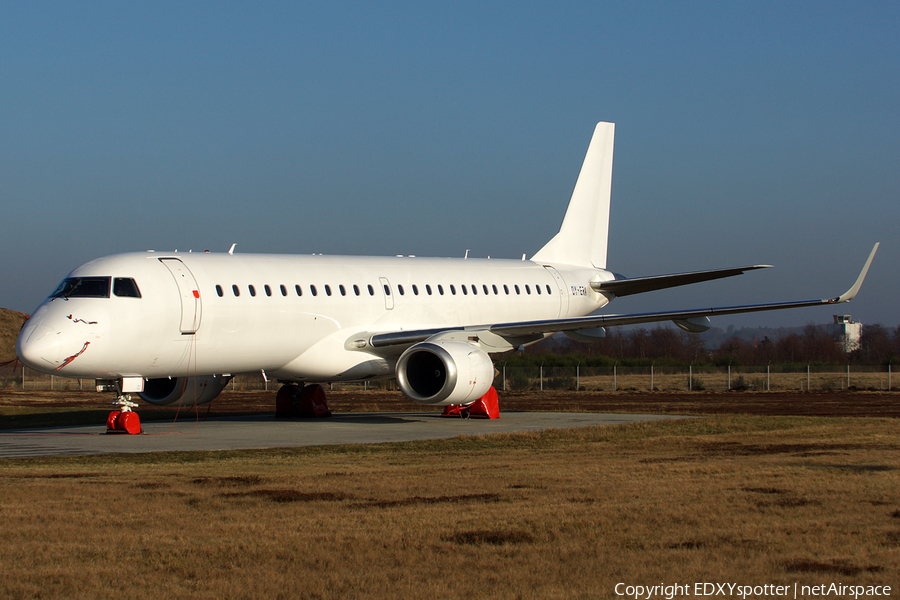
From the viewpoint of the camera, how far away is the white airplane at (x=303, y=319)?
18453 mm

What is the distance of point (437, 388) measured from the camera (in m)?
21.8

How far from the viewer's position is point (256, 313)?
20.5 meters

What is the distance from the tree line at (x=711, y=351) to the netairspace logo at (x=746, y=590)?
50.4 metres

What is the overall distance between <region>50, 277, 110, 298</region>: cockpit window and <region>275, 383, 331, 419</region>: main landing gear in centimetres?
742

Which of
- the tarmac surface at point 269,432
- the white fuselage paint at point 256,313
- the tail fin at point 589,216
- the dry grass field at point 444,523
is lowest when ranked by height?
the tarmac surface at point 269,432

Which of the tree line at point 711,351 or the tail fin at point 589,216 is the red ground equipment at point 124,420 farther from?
the tree line at point 711,351

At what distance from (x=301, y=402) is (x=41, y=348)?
353 inches

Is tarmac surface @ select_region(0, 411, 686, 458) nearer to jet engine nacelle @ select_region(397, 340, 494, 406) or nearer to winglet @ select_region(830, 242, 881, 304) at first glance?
jet engine nacelle @ select_region(397, 340, 494, 406)

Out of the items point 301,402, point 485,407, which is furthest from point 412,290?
point 301,402

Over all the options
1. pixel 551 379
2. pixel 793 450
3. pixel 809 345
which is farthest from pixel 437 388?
pixel 809 345

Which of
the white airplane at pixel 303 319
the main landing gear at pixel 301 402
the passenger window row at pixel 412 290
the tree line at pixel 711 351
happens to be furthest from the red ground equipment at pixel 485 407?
the tree line at pixel 711 351

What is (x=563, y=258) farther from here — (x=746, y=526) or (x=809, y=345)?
(x=809, y=345)

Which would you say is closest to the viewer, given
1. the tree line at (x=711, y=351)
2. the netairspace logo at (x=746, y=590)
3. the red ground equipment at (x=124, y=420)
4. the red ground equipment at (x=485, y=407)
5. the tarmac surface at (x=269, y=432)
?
the netairspace logo at (x=746, y=590)

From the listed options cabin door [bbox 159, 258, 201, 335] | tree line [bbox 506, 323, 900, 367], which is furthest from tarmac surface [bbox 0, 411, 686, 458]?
tree line [bbox 506, 323, 900, 367]
